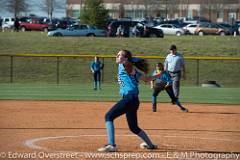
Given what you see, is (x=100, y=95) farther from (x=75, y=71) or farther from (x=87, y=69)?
(x=87, y=69)

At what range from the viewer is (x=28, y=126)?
55.9 ft

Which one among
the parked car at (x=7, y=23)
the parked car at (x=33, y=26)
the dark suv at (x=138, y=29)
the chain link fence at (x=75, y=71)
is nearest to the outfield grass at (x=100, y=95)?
the chain link fence at (x=75, y=71)

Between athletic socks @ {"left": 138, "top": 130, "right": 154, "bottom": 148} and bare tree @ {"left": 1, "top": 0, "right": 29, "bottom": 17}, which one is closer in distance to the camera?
athletic socks @ {"left": 138, "top": 130, "right": 154, "bottom": 148}

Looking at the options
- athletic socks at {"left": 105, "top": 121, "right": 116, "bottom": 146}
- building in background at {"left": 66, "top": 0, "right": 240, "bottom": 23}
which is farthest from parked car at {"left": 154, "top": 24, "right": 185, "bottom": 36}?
athletic socks at {"left": 105, "top": 121, "right": 116, "bottom": 146}

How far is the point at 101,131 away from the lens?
16156 millimetres

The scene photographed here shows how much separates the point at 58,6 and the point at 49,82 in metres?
76.0

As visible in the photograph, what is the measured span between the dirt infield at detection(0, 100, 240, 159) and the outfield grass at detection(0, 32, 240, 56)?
2299 centimetres

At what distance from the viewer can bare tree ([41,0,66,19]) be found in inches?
4151

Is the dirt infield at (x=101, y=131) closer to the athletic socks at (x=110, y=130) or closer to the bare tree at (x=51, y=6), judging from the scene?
the athletic socks at (x=110, y=130)

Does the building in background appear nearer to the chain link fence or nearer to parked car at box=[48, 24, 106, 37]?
parked car at box=[48, 24, 106, 37]

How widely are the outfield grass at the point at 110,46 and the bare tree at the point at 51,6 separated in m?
53.9

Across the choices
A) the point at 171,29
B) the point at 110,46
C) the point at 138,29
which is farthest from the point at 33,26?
the point at 110,46

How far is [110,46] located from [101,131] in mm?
32180

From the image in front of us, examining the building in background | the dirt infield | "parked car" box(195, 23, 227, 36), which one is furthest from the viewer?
the building in background
